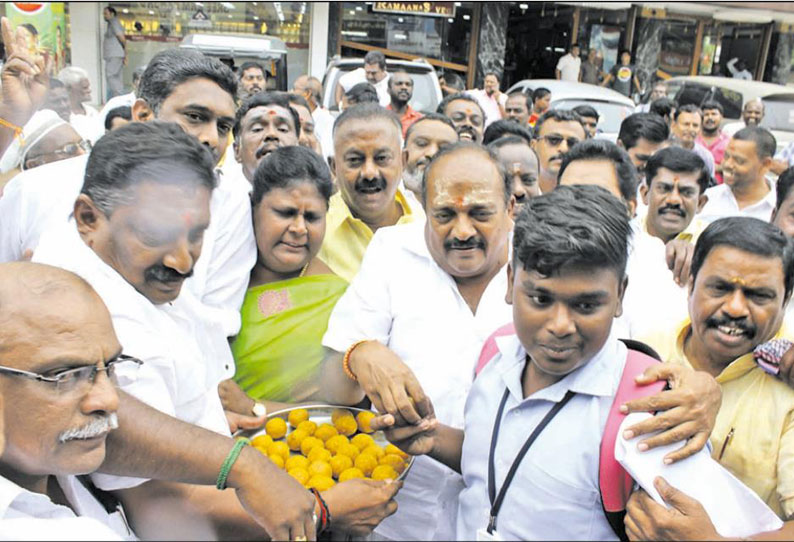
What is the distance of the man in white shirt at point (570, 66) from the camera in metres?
6.34

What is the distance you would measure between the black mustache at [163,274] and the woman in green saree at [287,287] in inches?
32.3

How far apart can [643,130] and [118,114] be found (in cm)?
261

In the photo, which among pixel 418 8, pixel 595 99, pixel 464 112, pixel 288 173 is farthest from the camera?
pixel 595 99

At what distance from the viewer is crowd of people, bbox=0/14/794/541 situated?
0.84 metres

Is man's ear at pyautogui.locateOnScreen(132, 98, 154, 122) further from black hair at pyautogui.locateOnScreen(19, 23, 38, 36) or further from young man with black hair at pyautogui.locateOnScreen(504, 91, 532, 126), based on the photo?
young man with black hair at pyautogui.locateOnScreen(504, 91, 532, 126)

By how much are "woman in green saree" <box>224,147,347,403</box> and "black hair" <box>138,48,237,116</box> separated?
0.27m

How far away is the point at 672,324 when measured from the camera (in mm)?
1561

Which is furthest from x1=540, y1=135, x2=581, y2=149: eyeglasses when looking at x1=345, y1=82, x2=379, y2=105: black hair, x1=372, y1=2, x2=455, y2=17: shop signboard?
A: x1=372, y1=2, x2=455, y2=17: shop signboard

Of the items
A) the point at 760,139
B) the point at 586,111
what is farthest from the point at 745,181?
the point at 586,111

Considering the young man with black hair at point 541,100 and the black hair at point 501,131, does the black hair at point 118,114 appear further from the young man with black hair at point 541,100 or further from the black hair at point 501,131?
the young man with black hair at point 541,100

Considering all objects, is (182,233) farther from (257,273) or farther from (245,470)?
(257,273)

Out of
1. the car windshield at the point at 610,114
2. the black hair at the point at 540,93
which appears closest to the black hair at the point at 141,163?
the black hair at the point at 540,93

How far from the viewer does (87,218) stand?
92cm

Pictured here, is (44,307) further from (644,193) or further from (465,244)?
(644,193)
